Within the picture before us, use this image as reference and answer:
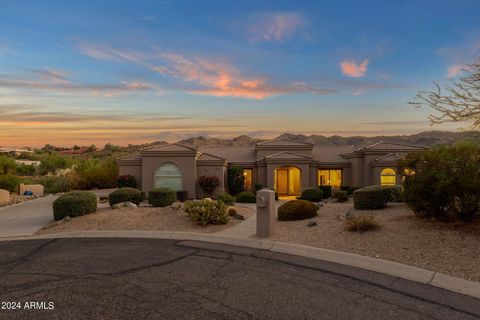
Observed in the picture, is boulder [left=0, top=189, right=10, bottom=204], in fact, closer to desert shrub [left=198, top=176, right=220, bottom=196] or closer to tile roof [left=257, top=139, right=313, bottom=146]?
desert shrub [left=198, top=176, right=220, bottom=196]

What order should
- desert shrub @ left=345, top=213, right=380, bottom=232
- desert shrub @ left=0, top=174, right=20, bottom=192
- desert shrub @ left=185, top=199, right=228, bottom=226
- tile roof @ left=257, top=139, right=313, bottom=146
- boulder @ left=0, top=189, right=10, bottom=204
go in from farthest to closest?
tile roof @ left=257, top=139, right=313, bottom=146 < desert shrub @ left=0, top=174, right=20, bottom=192 < boulder @ left=0, top=189, right=10, bottom=204 < desert shrub @ left=185, top=199, right=228, bottom=226 < desert shrub @ left=345, top=213, right=380, bottom=232

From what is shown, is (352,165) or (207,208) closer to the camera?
(207,208)

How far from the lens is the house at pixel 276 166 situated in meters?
29.4

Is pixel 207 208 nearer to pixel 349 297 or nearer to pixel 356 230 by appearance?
pixel 356 230

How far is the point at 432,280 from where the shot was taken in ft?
24.5

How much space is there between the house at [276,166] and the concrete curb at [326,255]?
55.3 ft

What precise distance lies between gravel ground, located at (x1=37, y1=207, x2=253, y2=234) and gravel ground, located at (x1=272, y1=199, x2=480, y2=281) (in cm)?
324

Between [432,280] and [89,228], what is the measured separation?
1073 centimetres

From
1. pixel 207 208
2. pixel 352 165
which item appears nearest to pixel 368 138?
pixel 352 165

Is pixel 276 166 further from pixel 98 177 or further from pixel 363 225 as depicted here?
pixel 363 225

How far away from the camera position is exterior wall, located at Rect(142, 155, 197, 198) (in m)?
29.3

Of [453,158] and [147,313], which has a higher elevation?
[453,158]

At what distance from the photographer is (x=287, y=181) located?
33844mm

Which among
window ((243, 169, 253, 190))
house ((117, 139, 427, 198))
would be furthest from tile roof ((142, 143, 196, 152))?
window ((243, 169, 253, 190))
